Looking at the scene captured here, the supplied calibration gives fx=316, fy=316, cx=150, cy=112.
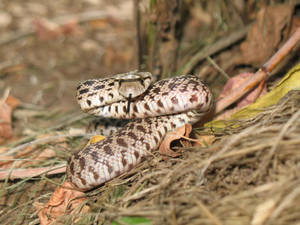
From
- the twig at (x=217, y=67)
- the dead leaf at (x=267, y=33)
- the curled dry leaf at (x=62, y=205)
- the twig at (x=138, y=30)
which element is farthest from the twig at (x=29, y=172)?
the dead leaf at (x=267, y=33)

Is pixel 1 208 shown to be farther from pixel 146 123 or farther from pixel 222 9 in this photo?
pixel 222 9

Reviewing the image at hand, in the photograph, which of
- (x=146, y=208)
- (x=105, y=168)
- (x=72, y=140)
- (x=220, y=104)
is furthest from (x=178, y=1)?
(x=146, y=208)

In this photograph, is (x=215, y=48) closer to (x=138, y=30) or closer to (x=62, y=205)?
(x=138, y=30)

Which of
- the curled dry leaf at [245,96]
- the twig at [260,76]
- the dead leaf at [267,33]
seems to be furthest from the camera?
the dead leaf at [267,33]

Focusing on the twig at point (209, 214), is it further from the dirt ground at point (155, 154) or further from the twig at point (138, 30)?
the twig at point (138, 30)

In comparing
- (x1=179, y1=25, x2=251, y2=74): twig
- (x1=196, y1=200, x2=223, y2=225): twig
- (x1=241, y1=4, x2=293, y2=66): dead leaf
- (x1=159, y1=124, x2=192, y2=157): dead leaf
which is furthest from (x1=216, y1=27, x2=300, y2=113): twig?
(x1=196, y1=200, x2=223, y2=225): twig
